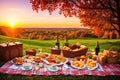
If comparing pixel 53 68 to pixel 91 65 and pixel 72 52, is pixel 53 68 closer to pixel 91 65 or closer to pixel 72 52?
pixel 91 65

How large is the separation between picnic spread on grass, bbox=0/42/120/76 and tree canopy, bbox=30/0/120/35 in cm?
140

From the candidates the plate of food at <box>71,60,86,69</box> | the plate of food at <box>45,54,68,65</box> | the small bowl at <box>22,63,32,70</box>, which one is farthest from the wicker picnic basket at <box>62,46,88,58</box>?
the small bowl at <box>22,63,32,70</box>

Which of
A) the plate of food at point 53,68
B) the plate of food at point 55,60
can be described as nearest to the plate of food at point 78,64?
the plate of food at point 55,60

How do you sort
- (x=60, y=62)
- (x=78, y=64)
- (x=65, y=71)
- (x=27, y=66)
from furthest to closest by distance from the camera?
(x=60, y=62) < (x=78, y=64) < (x=27, y=66) < (x=65, y=71)

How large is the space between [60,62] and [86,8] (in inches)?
105

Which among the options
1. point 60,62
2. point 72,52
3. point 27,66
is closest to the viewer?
point 27,66

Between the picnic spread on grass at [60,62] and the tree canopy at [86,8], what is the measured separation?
4.60ft

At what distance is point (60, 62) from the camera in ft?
20.5

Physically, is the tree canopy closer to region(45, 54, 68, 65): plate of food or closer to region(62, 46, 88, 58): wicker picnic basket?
region(62, 46, 88, 58): wicker picnic basket

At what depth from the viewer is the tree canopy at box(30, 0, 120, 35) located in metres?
7.55

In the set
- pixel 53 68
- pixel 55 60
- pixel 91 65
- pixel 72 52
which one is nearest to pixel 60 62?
pixel 55 60

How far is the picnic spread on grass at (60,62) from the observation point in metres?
5.77

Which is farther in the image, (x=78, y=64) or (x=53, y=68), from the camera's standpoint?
(x=78, y=64)

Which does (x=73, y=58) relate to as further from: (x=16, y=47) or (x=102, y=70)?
(x=16, y=47)
